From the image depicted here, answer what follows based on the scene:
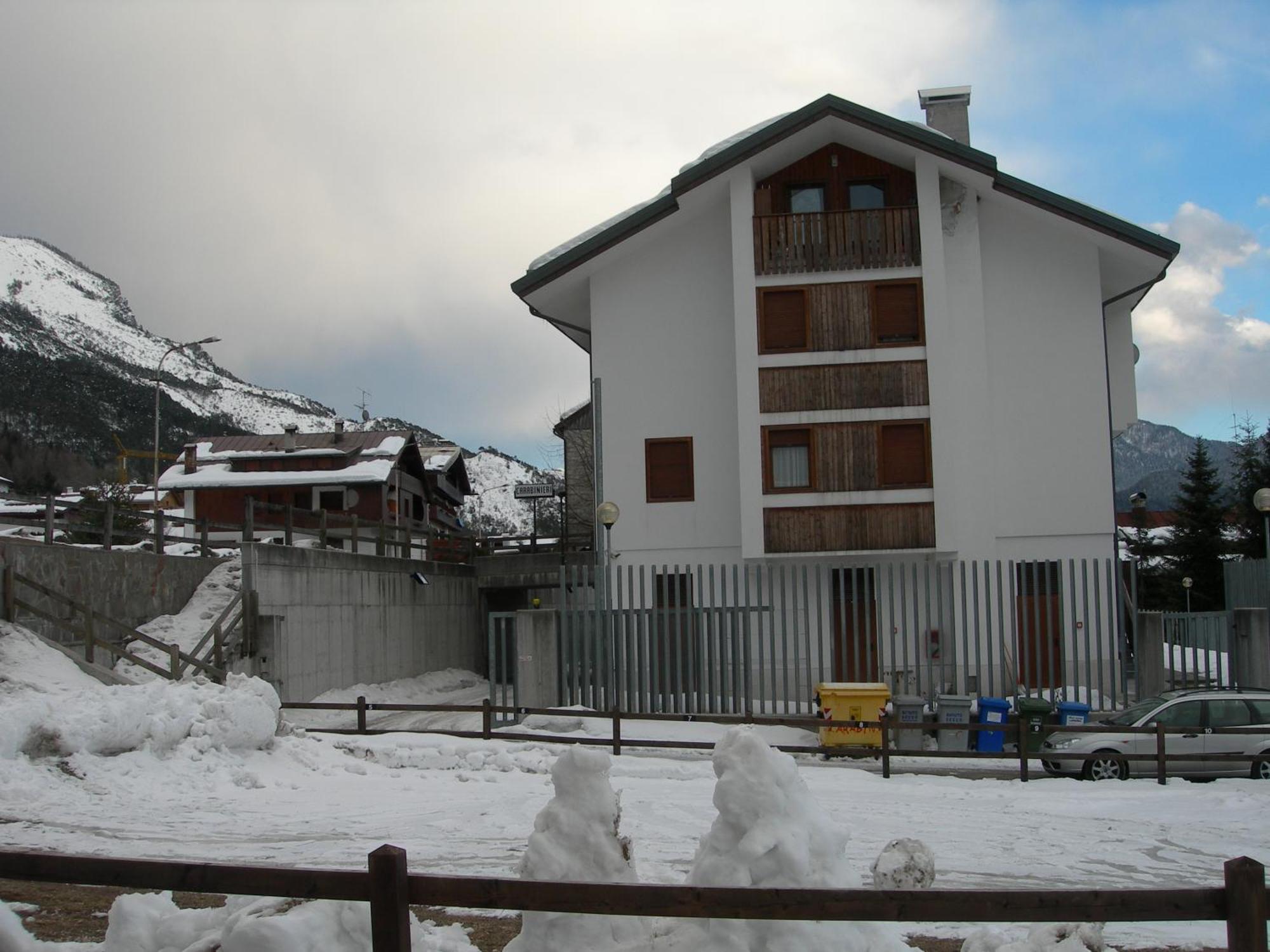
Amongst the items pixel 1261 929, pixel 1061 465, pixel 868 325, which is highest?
pixel 868 325

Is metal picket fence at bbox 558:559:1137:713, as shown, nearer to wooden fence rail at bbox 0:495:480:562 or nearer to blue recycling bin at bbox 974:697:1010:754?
blue recycling bin at bbox 974:697:1010:754

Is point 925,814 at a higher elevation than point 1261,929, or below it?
below

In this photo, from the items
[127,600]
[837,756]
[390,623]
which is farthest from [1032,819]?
[390,623]

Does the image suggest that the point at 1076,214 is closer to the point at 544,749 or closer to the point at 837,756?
the point at 837,756

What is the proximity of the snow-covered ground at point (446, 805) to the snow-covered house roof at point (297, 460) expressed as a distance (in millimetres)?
36276

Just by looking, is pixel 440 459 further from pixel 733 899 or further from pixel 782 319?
pixel 733 899

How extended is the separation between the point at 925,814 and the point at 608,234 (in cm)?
1745

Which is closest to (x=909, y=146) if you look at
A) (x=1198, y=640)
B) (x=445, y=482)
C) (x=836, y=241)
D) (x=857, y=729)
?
(x=836, y=241)

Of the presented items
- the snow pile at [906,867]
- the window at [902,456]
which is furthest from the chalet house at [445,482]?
the snow pile at [906,867]

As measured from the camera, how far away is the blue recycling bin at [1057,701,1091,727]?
18.5 metres

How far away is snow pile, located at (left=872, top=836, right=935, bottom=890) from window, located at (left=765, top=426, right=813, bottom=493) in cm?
1944

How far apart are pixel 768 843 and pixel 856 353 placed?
834 inches

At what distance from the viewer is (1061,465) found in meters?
26.4

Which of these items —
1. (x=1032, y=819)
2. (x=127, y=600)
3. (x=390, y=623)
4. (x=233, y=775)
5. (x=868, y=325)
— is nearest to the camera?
(x=1032, y=819)
